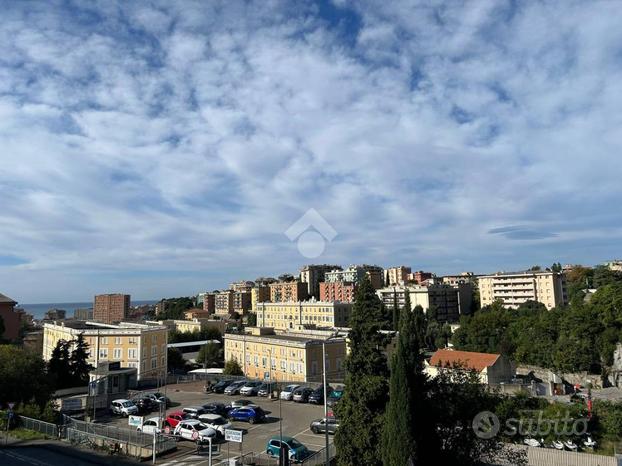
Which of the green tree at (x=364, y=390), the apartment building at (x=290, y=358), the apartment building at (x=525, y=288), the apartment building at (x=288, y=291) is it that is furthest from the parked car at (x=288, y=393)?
the apartment building at (x=288, y=291)

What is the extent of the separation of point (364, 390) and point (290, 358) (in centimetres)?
2906

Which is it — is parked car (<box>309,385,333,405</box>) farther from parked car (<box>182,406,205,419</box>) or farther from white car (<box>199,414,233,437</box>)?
white car (<box>199,414,233,437</box>)

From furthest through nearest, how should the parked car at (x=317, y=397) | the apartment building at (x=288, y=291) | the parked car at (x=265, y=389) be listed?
1. the apartment building at (x=288, y=291)
2. the parked car at (x=265, y=389)
3. the parked car at (x=317, y=397)

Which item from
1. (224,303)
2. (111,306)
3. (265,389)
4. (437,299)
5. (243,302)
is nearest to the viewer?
(265,389)

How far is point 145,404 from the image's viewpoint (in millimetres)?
32062

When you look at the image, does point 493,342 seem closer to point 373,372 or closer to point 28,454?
point 373,372

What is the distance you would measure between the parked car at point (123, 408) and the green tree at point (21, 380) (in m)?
4.21

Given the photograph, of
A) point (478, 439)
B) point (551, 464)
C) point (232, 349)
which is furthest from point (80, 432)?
point (232, 349)

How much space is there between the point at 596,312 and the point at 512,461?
185 feet

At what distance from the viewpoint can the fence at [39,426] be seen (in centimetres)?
2403

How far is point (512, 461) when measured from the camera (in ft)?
Answer: 60.7

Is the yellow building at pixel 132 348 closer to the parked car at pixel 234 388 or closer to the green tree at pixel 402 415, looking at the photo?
the parked car at pixel 234 388

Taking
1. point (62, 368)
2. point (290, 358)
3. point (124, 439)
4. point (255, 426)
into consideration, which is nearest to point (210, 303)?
point (290, 358)

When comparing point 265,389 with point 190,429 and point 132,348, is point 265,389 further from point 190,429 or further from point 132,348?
point 132,348
